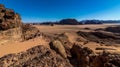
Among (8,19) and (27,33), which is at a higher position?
(8,19)

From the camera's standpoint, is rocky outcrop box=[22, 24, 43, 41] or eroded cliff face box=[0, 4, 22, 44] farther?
rocky outcrop box=[22, 24, 43, 41]

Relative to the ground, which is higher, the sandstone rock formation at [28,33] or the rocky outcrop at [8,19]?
the rocky outcrop at [8,19]

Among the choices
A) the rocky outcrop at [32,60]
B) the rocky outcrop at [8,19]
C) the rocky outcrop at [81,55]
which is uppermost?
the rocky outcrop at [8,19]

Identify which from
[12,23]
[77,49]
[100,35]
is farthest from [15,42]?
[100,35]

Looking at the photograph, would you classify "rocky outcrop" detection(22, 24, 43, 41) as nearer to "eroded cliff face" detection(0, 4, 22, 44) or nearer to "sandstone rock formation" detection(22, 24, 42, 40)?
"sandstone rock formation" detection(22, 24, 42, 40)

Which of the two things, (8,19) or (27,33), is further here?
(27,33)

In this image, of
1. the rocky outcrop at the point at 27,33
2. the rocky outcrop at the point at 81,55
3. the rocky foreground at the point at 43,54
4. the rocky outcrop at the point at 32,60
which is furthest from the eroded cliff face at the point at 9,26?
the rocky outcrop at the point at 81,55

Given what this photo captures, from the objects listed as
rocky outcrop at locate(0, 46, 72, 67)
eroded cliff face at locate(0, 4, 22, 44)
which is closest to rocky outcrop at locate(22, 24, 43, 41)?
eroded cliff face at locate(0, 4, 22, 44)

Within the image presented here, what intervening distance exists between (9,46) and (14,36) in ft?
5.16

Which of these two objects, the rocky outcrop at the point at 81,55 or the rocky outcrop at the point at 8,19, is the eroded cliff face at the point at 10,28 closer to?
the rocky outcrop at the point at 8,19

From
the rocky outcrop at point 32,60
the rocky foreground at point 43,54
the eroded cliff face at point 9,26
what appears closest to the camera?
the rocky outcrop at point 32,60

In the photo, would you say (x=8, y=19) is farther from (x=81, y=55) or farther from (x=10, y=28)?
(x=81, y=55)

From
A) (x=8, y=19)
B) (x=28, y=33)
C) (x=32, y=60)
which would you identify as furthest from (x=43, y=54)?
(x=28, y=33)

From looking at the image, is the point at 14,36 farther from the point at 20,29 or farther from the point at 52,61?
the point at 52,61
